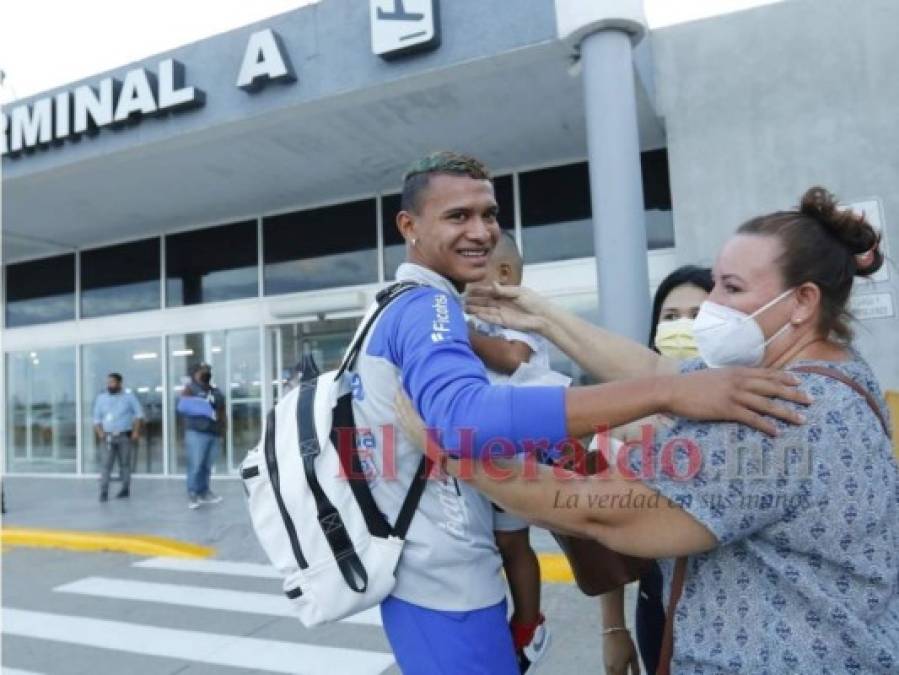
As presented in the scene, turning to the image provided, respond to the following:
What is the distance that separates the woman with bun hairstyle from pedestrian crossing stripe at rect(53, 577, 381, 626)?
3.51 metres

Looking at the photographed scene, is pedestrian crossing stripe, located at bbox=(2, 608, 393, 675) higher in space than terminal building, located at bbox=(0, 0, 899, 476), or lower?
lower

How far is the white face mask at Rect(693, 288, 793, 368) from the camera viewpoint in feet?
4.33

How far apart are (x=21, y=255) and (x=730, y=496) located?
14437 mm

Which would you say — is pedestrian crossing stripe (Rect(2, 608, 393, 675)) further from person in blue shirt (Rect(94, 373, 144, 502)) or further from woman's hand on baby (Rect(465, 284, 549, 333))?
person in blue shirt (Rect(94, 373, 144, 502))

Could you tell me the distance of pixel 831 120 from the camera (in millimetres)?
6156

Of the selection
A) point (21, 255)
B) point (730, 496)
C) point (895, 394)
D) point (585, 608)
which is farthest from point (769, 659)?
point (21, 255)

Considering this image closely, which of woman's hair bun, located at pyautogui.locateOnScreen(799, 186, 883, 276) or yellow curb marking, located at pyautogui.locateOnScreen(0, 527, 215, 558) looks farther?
yellow curb marking, located at pyautogui.locateOnScreen(0, 527, 215, 558)

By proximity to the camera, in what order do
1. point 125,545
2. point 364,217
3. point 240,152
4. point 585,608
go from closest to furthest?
point 585,608 → point 125,545 → point 240,152 → point 364,217

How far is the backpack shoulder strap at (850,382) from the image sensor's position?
1165 millimetres

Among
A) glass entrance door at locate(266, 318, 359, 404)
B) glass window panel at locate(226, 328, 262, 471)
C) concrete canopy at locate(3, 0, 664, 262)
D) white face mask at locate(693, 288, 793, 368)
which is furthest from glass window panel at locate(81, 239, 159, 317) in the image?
white face mask at locate(693, 288, 793, 368)

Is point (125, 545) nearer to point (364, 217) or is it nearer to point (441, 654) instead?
point (364, 217)

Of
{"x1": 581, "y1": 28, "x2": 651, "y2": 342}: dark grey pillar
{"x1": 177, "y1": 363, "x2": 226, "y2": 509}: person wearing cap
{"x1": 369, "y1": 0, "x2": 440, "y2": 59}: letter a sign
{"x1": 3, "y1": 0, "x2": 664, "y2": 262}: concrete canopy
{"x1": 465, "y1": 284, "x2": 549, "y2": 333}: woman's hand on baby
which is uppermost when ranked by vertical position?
{"x1": 369, "y1": 0, "x2": 440, "y2": 59}: letter a sign

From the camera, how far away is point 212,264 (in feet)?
35.5

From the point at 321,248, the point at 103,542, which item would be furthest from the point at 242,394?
the point at 103,542
